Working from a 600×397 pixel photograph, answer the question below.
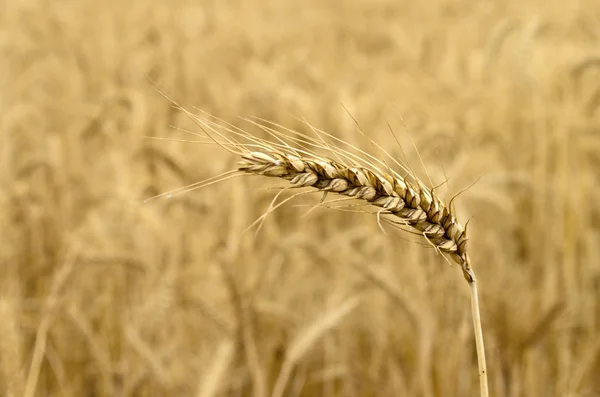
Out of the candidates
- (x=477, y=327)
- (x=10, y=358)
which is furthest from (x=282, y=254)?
(x=477, y=327)

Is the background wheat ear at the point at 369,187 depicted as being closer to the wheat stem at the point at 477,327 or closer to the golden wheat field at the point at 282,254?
the wheat stem at the point at 477,327

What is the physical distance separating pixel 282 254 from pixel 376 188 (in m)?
1.69

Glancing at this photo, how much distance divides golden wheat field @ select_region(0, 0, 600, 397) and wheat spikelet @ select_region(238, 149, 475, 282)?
10 cm

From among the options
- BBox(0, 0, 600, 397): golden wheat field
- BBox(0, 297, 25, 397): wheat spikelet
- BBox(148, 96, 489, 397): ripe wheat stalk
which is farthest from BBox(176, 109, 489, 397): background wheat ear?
BBox(0, 297, 25, 397): wheat spikelet

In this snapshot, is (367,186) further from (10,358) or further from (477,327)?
(10,358)

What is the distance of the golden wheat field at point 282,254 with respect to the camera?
1.82m

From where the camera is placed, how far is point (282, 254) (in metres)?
2.47

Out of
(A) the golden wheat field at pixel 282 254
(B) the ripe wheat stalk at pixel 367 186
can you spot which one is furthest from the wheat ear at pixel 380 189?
(A) the golden wheat field at pixel 282 254

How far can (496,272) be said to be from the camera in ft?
8.50

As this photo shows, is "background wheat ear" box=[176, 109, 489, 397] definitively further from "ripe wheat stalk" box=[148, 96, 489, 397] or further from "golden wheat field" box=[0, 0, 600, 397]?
"golden wheat field" box=[0, 0, 600, 397]

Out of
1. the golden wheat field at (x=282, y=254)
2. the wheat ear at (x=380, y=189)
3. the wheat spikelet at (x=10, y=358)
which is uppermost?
the golden wheat field at (x=282, y=254)

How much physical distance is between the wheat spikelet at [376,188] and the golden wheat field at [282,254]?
104 mm

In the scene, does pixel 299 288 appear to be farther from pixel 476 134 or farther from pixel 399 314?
pixel 476 134

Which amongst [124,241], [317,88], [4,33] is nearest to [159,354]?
[124,241]
